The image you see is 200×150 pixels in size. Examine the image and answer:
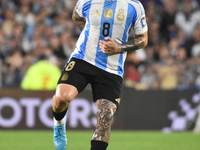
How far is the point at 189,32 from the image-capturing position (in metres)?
12.9

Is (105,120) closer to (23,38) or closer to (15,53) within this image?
(15,53)

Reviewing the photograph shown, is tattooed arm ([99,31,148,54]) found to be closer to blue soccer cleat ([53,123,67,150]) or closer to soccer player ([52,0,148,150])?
soccer player ([52,0,148,150])

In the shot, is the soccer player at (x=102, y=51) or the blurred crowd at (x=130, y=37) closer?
the soccer player at (x=102, y=51)

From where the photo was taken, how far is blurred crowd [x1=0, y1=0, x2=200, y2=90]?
380 inches

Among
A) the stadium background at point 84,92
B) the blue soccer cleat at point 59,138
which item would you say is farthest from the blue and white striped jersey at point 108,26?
the stadium background at point 84,92

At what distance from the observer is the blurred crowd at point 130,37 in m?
9.66

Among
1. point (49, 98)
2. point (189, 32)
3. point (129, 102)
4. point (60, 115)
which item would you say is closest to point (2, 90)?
point (49, 98)

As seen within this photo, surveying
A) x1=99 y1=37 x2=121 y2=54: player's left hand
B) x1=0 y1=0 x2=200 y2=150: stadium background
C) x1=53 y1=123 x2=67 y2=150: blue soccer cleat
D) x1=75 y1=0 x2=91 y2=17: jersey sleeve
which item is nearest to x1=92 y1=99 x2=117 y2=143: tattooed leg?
x1=99 y1=37 x2=121 y2=54: player's left hand

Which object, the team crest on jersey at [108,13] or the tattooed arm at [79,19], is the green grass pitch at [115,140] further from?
the team crest on jersey at [108,13]

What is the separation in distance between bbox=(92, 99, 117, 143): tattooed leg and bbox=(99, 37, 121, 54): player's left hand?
1.80 ft

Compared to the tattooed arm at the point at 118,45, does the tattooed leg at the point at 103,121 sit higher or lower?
lower

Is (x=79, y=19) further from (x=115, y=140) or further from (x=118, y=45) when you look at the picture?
(x=115, y=140)

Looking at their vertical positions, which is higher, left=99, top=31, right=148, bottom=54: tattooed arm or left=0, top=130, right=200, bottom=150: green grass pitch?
left=99, top=31, right=148, bottom=54: tattooed arm

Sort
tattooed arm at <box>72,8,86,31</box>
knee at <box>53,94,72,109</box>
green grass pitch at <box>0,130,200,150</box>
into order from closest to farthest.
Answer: knee at <box>53,94,72,109</box>, tattooed arm at <box>72,8,86,31</box>, green grass pitch at <box>0,130,200,150</box>
